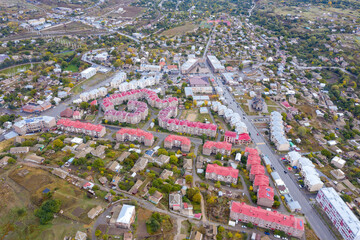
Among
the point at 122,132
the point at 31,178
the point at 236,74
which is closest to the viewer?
the point at 31,178

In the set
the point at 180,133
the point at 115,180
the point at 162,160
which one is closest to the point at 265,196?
the point at 162,160

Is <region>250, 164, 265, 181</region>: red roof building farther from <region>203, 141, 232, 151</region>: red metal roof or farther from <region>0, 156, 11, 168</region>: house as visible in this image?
<region>0, 156, 11, 168</region>: house

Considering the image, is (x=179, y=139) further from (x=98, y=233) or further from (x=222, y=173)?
(x=98, y=233)

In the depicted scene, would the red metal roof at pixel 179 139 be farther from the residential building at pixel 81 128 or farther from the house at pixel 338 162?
the house at pixel 338 162

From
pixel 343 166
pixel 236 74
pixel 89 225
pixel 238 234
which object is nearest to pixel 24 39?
pixel 236 74

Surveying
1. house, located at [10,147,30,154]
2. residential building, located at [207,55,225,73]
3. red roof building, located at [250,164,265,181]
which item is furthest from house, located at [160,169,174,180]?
residential building, located at [207,55,225,73]

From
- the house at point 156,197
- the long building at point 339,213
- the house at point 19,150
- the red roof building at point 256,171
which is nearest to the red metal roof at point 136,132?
the house at point 156,197

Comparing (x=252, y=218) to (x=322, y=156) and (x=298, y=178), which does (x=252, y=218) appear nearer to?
(x=298, y=178)
